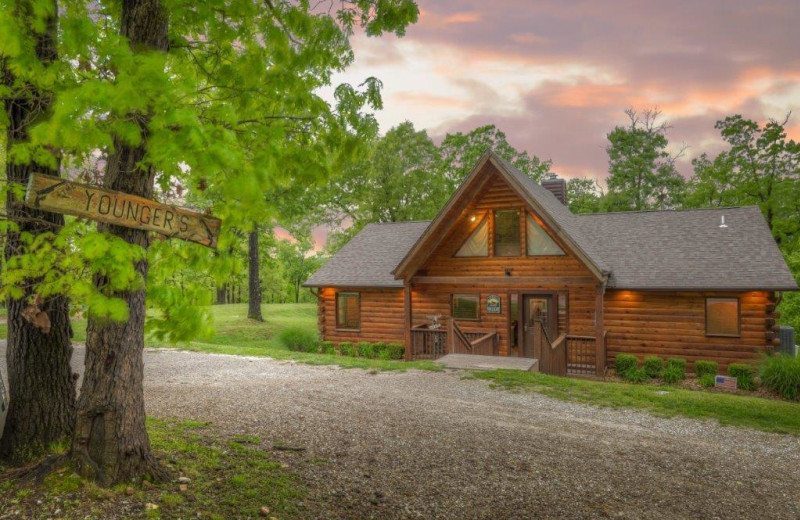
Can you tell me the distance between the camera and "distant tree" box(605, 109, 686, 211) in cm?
3594

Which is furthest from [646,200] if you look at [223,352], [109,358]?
[109,358]

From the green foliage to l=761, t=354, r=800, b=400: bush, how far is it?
512 inches

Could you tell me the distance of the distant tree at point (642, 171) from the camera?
118 feet

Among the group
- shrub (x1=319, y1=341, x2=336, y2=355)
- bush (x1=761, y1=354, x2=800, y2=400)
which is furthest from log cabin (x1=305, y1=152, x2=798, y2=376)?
bush (x1=761, y1=354, x2=800, y2=400)

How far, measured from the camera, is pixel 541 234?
17688 millimetres

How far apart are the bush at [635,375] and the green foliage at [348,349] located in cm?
952

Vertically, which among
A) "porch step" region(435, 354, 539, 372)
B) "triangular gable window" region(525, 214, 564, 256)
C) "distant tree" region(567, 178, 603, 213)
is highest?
"distant tree" region(567, 178, 603, 213)

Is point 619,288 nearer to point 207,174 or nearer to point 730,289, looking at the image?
point 730,289

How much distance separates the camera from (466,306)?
19.3 meters

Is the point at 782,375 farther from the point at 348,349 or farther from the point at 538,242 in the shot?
the point at 348,349

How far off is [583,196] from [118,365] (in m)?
41.4

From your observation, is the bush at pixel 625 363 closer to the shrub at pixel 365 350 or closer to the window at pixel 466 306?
the window at pixel 466 306

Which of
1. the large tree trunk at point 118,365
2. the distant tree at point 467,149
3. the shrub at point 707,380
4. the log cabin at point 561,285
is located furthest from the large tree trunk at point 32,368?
the distant tree at point 467,149

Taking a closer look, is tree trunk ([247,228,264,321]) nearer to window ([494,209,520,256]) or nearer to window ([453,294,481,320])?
window ([453,294,481,320])
